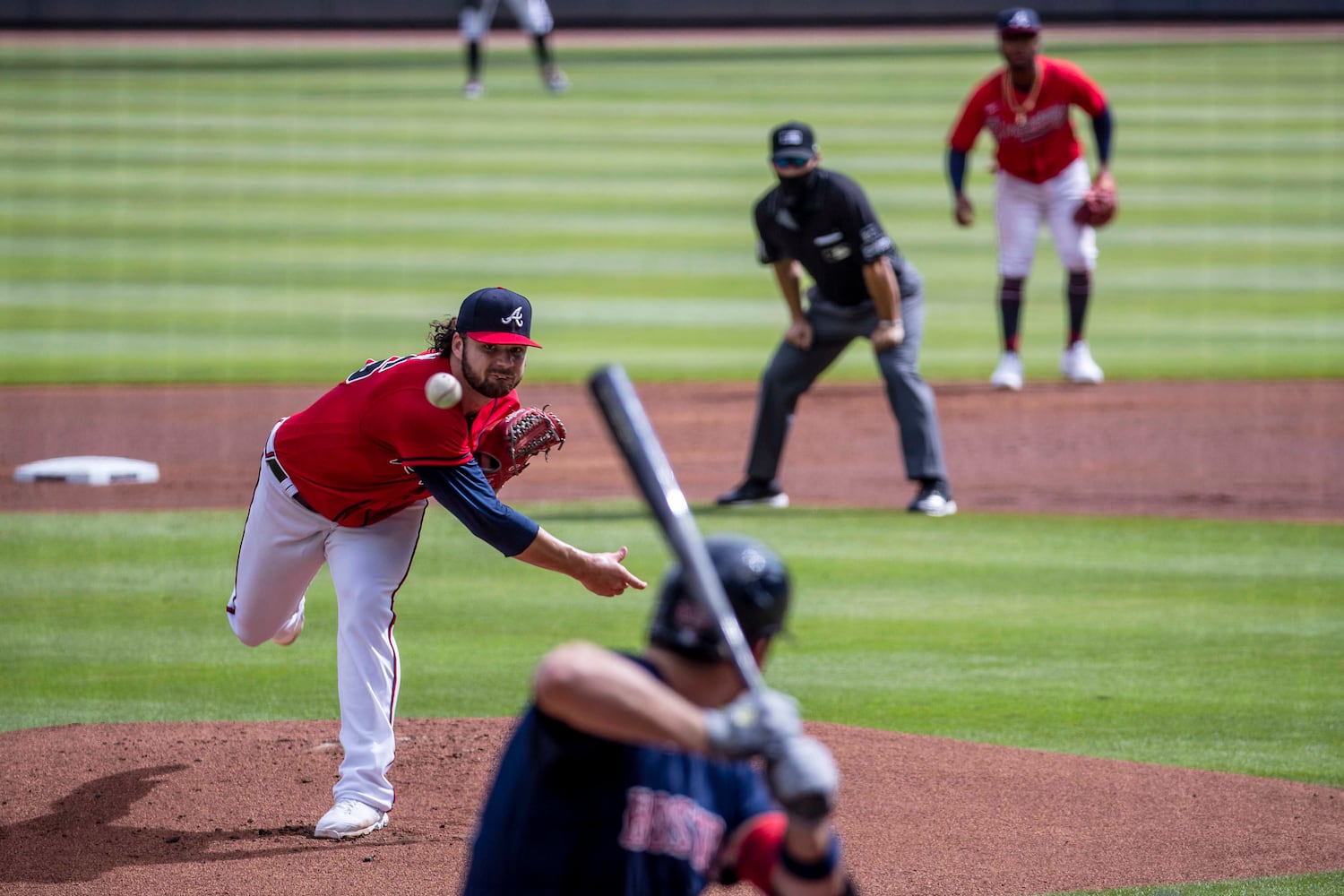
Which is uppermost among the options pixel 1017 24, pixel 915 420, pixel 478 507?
pixel 1017 24

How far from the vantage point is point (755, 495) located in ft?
31.6

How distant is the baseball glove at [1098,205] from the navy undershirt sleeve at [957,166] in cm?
90

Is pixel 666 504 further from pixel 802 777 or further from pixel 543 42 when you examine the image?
pixel 543 42

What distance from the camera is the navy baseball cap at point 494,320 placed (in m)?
4.63

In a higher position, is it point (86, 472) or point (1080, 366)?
point (86, 472)

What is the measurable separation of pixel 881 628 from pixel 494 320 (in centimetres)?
326

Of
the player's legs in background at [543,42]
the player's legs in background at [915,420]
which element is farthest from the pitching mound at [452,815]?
the player's legs in background at [543,42]

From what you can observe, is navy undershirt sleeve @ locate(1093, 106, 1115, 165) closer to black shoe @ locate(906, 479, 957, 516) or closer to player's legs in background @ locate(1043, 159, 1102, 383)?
player's legs in background @ locate(1043, 159, 1102, 383)

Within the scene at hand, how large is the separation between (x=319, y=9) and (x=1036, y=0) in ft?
45.2

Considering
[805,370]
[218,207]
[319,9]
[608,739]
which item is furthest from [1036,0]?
[608,739]

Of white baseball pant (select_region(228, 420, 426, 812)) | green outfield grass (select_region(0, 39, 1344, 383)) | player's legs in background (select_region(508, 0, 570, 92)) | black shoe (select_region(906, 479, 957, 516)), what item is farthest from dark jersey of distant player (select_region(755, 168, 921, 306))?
player's legs in background (select_region(508, 0, 570, 92))

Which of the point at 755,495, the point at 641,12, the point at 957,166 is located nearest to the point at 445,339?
the point at 755,495

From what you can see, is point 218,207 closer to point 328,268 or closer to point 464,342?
point 328,268

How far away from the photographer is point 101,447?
1146 centimetres
